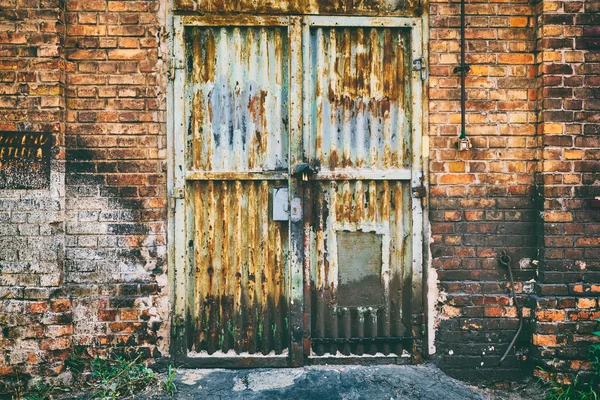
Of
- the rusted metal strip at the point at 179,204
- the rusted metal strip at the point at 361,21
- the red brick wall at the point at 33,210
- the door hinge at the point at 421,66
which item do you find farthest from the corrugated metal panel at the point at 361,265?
the red brick wall at the point at 33,210

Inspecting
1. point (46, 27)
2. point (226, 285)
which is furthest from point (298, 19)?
point (226, 285)

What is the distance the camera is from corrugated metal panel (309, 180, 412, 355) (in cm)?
350

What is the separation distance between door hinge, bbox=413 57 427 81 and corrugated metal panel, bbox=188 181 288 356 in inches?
51.6

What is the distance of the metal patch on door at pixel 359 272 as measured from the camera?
3510mm

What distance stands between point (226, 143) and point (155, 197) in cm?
63

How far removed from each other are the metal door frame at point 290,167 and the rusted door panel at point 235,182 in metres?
0.05

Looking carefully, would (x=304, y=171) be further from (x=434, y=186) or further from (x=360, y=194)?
(x=434, y=186)

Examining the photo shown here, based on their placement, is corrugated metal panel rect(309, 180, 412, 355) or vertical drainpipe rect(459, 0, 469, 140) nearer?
vertical drainpipe rect(459, 0, 469, 140)

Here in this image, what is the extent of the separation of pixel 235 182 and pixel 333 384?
1539 millimetres

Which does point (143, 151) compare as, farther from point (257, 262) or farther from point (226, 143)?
point (257, 262)

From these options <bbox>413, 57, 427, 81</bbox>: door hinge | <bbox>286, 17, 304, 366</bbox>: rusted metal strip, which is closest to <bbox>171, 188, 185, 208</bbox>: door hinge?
<bbox>286, 17, 304, 366</bbox>: rusted metal strip

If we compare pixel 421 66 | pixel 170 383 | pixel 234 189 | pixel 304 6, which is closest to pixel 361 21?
pixel 304 6

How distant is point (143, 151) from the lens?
3.39 meters

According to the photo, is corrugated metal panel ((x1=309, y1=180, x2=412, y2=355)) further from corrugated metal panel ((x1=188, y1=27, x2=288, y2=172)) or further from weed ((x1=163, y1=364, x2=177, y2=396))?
weed ((x1=163, y1=364, x2=177, y2=396))
